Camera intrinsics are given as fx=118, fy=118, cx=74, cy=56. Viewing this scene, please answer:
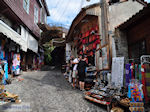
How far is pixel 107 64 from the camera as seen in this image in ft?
20.8

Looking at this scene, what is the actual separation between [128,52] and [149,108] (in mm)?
3932

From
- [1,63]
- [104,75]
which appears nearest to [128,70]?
[104,75]

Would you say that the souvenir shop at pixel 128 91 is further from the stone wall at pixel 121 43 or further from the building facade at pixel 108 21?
the stone wall at pixel 121 43

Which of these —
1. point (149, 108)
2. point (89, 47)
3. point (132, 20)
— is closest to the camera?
point (149, 108)

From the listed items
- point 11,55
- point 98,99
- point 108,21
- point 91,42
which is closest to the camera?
point 98,99

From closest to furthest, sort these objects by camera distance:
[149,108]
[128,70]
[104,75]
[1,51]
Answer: [149,108] → [128,70] → [104,75] → [1,51]

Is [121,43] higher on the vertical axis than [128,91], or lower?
higher

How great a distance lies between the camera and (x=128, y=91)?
3918 mm

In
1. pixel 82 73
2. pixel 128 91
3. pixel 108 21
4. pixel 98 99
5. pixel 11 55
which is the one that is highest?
pixel 108 21

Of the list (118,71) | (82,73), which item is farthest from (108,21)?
(82,73)

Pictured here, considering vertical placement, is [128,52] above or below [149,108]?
above

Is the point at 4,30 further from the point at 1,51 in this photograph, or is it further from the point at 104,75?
the point at 104,75

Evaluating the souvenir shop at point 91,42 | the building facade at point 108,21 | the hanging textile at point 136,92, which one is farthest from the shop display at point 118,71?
the souvenir shop at point 91,42

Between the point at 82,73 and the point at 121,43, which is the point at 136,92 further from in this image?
the point at 121,43
